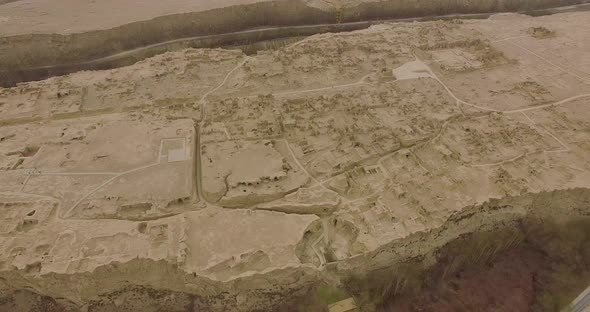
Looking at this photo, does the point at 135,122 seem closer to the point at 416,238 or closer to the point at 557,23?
the point at 416,238

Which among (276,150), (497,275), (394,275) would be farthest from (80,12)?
(497,275)

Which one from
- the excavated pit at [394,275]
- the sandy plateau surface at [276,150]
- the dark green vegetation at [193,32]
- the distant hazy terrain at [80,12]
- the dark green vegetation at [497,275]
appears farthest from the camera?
the distant hazy terrain at [80,12]

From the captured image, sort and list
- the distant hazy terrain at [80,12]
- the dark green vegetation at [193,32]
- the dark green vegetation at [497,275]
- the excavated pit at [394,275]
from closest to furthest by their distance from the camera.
A: the excavated pit at [394,275]
the dark green vegetation at [497,275]
the dark green vegetation at [193,32]
the distant hazy terrain at [80,12]

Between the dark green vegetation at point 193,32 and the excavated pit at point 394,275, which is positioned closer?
the excavated pit at point 394,275

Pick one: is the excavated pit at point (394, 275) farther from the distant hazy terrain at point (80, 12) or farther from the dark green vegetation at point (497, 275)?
the distant hazy terrain at point (80, 12)

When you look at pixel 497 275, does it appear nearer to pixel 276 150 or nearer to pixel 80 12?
pixel 276 150

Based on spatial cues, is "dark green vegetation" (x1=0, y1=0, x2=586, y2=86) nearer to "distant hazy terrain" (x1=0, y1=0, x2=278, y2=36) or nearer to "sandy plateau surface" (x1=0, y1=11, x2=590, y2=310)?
"distant hazy terrain" (x1=0, y1=0, x2=278, y2=36)

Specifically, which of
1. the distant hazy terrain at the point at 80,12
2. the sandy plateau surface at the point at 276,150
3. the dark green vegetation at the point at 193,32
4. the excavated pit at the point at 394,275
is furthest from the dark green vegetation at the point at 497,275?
the distant hazy terrain at the point at 80,12
